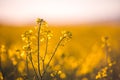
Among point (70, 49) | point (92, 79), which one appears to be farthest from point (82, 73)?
point (70, 49)

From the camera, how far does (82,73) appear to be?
9.60 meters

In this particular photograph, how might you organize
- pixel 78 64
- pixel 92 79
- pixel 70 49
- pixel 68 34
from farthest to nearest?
pixel 70 49
pixel 78 64
pixel 92 79
pixel 68 34

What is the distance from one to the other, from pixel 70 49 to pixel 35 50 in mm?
9688

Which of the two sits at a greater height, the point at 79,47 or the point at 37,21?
the point at 37,21

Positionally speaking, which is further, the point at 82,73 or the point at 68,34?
the point at 82,73

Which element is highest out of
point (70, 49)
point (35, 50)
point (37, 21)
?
point (37, 21)

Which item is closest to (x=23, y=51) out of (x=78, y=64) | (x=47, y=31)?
(x=47, y=31)

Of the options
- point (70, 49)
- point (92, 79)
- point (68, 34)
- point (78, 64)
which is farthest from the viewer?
point (70, 49)

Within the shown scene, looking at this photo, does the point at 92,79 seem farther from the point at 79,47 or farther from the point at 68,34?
the point at 79,47

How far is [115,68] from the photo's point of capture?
357 inches

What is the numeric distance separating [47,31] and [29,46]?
38 cm

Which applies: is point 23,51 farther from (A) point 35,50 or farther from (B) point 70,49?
(B) point 70,49

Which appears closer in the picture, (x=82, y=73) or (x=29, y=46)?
(x=29, y=46)

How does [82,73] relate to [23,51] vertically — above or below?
below
